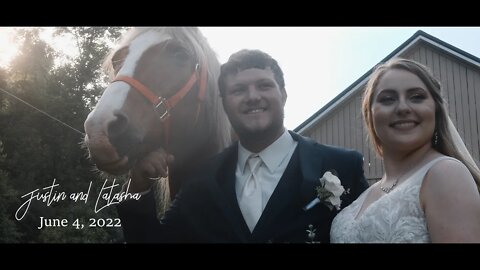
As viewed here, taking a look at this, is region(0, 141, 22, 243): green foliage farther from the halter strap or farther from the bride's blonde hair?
the bride's blonde hair

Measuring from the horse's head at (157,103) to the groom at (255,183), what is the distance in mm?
129

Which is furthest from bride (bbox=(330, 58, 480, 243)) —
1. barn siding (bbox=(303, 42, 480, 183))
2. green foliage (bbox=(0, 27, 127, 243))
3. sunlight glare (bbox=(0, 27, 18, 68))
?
sunlight glare (bbox=(0, 27, 18, 68))

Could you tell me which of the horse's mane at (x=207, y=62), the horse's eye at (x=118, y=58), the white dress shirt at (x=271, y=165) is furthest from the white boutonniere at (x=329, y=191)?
the horse's eye at (x=118, y=58)

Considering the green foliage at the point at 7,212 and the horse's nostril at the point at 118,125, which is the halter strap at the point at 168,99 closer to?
the horse's nostril at the point at 118,125

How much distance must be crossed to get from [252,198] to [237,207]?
74 mm

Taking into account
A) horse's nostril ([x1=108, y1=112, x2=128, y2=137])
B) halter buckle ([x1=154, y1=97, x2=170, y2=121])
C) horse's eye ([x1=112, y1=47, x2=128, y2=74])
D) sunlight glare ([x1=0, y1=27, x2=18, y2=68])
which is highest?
sunlight glare ([x1=0, y1=27, x2=18, y2=68])

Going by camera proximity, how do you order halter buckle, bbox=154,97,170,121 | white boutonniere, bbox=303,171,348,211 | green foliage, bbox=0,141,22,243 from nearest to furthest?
white boutonniere, bbox=303,171,348,211 < halter buckle, bbox=154,97,170,121 < green foliage, bbox=0,141,22,243

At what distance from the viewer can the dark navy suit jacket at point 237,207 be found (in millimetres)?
1703

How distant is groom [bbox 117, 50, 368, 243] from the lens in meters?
1.71

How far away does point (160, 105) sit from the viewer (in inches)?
73.2

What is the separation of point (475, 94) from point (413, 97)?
115 centimetres

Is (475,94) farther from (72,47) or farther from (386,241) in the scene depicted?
(72,47)

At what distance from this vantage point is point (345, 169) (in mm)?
1785

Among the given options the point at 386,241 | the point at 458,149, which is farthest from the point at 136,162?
the point at 458,149
